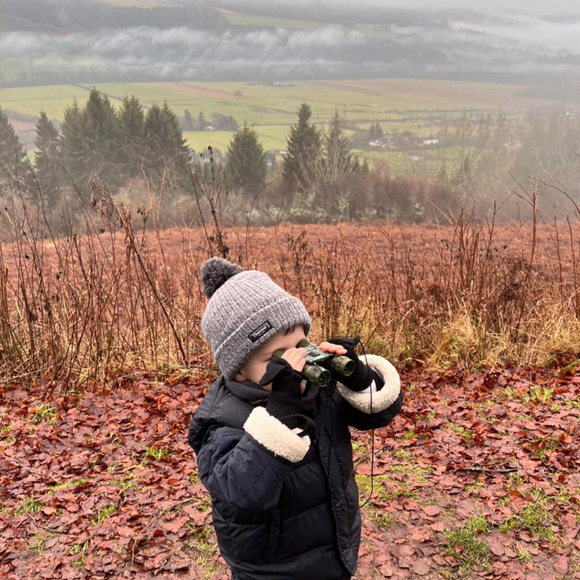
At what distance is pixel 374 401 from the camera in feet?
5.58

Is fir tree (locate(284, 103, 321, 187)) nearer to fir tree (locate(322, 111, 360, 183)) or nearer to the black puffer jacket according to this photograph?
fir tree (locate(322, 111, 360, 183))

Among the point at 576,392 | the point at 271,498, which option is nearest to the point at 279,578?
the point at 271,498

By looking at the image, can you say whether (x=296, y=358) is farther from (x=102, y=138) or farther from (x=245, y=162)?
(x=102, y=138)

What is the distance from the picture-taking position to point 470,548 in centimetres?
288

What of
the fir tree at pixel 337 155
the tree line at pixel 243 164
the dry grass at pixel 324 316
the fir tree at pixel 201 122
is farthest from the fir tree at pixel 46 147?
the dry grass at pixel 324 316

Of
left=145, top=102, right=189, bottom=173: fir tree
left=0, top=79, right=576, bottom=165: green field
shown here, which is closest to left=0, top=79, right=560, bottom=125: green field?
left=0, top=79, right=576, bottom=165: green field

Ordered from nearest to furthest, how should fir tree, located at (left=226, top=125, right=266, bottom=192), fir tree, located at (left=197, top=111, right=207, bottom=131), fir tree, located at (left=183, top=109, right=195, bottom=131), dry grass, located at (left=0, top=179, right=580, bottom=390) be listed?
dry grass, located at (left=0, top=179, right=580, bottom=390) < fir tree, located at (left=226, top=125, right=266, bottom=192) < fir tree, located at (left=197, top=111, right=207, bottom=131) < fir tree, located at (left=183, top=109, right=195, bottom=131)

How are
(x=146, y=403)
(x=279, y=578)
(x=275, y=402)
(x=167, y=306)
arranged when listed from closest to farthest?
(x=275, y=402) → (x=279, y=578) → (x=146, y=403) → (x=167, y=306)

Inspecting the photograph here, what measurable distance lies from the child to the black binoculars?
40mm

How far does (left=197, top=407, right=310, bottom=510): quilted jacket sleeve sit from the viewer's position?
136 cm

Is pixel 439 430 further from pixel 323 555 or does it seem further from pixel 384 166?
pixel 384 166

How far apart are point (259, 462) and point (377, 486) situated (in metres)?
2.32

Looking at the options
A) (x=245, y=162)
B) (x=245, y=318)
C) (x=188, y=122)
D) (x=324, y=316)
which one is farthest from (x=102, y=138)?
(x=245, y=318)

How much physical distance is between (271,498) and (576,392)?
13.0 feet
